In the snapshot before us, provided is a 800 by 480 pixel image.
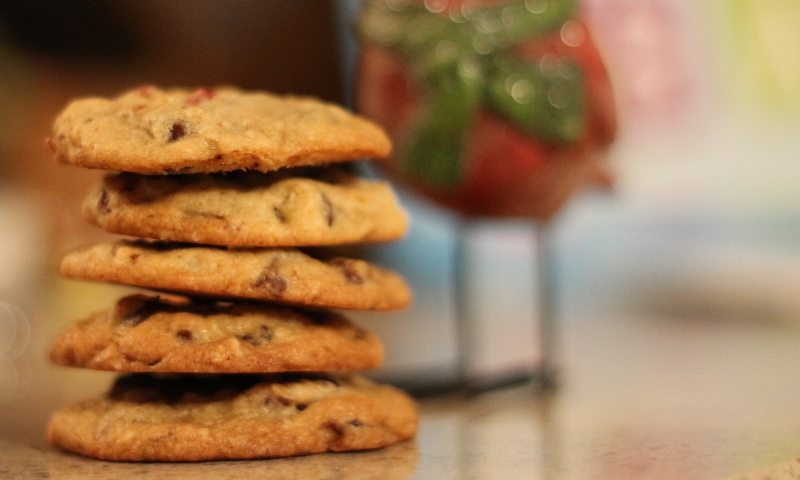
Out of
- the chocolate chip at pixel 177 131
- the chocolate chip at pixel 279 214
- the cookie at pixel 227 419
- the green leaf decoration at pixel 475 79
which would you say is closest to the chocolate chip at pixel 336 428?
the cookie at pixel 227 419

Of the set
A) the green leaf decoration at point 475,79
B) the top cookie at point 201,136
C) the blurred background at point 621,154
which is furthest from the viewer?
the blurred background at point 621,154

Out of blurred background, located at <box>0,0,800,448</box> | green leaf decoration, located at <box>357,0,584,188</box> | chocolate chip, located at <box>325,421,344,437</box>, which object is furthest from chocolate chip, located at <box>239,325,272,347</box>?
blurred background, located at <box>0,0,800,448</box>

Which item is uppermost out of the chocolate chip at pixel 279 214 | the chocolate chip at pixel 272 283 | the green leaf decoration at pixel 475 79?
the green leaf decoration at pixel 475 79

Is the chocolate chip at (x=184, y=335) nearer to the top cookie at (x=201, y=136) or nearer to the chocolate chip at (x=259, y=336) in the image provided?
the chocolate chip at (x=259, y=336)

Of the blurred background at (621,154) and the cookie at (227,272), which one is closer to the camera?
the cookie at (227,272)

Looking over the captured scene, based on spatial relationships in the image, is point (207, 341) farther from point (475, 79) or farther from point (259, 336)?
point (475, 79)

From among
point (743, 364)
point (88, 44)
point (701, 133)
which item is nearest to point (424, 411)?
point (743, 364)

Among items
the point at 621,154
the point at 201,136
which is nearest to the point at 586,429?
the point at 201,136

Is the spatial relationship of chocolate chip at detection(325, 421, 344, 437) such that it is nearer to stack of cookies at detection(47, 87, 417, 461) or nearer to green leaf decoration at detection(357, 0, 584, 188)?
stack of cookies at detection(47, 87, 417, 461)
